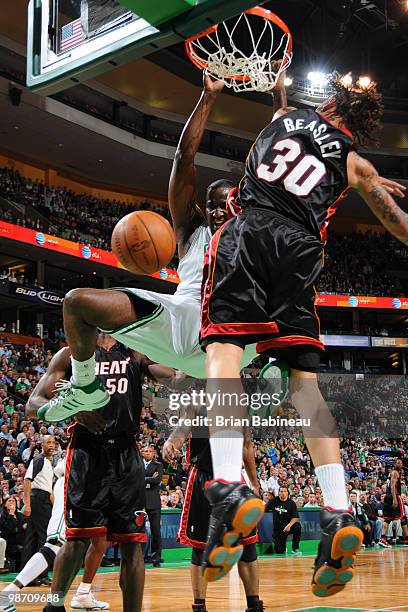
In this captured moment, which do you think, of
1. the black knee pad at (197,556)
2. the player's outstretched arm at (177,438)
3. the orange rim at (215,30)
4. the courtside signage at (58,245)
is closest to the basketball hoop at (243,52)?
the orange rim at (215,30)

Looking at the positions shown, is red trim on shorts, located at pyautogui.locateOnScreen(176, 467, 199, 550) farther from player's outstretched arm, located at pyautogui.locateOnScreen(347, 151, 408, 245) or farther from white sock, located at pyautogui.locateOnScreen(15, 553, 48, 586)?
player's outstretched arm, located at pyautogui.locateOnScreen(347, 151, 408, 245)

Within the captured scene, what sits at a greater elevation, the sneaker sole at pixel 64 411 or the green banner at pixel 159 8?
the green banner at pixel 159 8

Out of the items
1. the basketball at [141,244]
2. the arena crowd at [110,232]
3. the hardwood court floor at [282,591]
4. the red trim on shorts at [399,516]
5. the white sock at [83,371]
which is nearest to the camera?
the white sock at [83,371]

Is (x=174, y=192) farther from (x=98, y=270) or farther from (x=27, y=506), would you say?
(x=98, y=270)

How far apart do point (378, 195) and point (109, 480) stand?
299 cm

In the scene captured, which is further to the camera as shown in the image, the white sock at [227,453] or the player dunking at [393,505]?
the player dunking at [393,505]

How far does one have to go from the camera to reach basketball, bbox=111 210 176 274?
438cm

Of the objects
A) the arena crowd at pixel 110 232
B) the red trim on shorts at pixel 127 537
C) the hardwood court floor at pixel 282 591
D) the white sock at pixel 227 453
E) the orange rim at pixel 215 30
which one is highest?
the arena crowd at pixel 110 232

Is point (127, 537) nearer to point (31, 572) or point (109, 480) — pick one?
point (109, 480)

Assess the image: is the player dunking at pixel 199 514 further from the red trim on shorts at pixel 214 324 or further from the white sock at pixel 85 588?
the red trim on shorts at pixel 214 324

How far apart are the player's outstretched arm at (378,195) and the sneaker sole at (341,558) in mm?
1341

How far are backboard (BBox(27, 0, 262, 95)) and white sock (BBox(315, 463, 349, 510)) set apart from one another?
2.44 m

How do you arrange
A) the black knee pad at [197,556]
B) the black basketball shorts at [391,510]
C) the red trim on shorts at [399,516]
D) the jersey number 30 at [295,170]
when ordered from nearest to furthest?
the jersey number 30 at [295,170], the black knee pad at [197,556], the black basketball shorts at [391,510], the red trim on shorts at [399,516]

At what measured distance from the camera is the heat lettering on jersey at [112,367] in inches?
222
